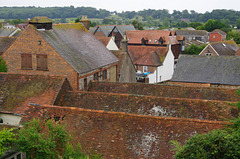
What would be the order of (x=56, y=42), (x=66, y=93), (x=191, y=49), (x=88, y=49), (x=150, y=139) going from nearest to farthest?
1. (x=150, y=139)
2. (x=66, y=93)
3. (x=56, y=42)
4. (x=88, y=49)
5. (x=191, y=49)

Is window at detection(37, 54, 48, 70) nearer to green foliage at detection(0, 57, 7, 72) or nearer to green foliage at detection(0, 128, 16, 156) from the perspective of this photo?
green foliage at detection(0, 57, 7, 72)

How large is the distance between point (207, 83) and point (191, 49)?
148 ft

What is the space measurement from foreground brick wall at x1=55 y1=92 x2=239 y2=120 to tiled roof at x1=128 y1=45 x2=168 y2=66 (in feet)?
116

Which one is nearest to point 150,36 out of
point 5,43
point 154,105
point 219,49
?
point 219,49

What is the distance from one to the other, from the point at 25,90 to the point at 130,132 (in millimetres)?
12438

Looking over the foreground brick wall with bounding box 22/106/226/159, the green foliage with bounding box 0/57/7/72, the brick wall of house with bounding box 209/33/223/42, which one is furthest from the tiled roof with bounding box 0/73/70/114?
the brick wall of house with bounding box 209/33/223/42

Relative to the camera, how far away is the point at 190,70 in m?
45.3

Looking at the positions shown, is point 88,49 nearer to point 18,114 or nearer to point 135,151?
point 18,114

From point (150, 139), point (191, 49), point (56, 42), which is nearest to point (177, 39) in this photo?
point (191, 49)

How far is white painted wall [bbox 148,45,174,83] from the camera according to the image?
2298 inches

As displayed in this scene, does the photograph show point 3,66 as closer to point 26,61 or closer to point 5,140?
point 26,61

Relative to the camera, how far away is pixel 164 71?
2415 inches

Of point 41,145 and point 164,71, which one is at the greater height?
point 41,145

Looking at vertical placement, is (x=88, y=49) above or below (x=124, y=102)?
above
